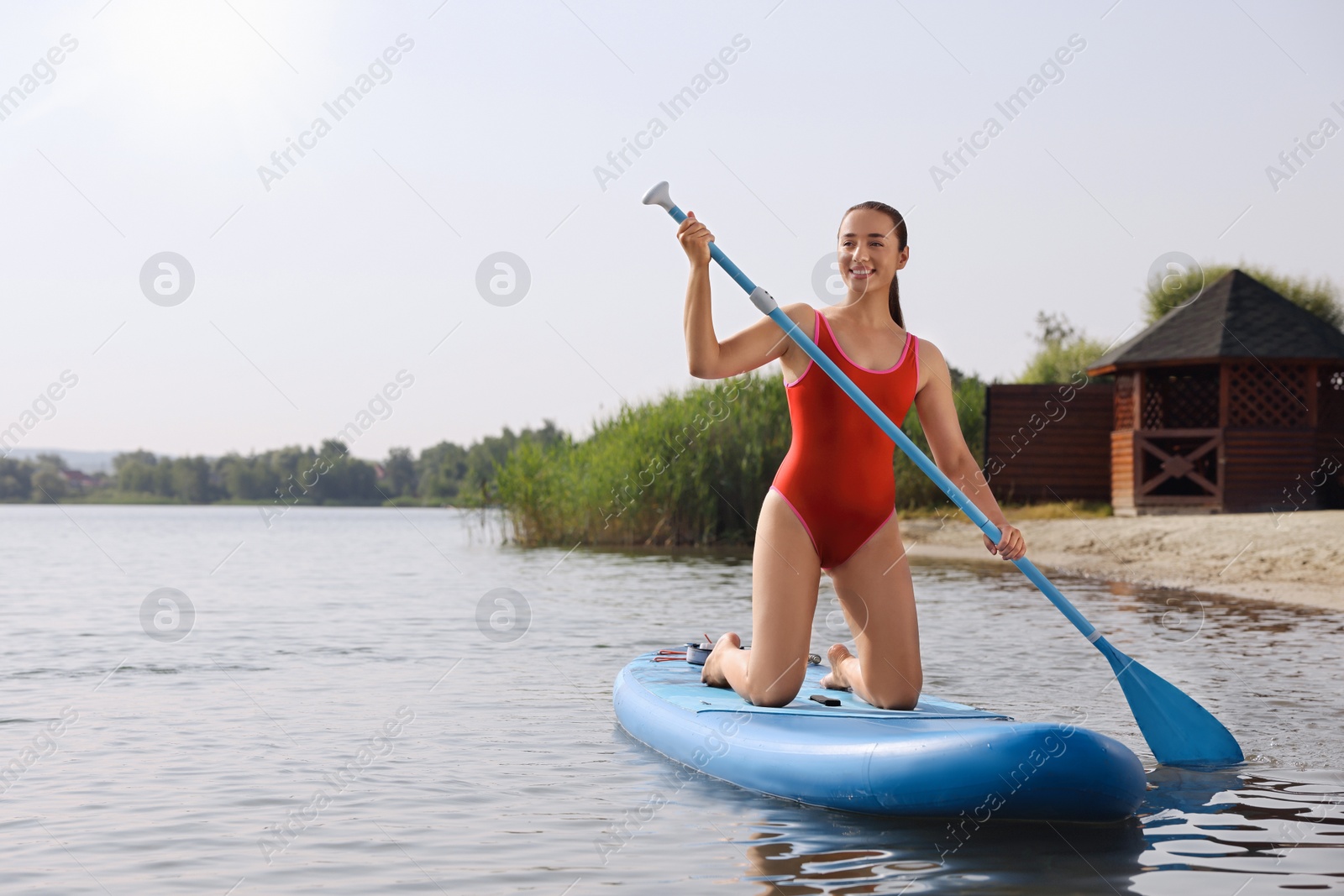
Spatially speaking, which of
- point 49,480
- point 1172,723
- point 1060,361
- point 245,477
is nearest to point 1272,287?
point 1060,361

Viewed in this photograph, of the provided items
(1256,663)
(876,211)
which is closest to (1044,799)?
(876,211)

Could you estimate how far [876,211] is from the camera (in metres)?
4.43

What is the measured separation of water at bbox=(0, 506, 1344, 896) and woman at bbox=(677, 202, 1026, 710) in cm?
61

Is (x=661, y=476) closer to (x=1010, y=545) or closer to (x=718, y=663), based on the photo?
→ (x=718, y=663)

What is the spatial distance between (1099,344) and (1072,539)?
58.3ft

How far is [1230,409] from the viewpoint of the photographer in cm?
1834

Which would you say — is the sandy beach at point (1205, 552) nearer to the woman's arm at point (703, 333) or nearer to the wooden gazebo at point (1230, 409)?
the wooden gazebo at point (1230, 409)

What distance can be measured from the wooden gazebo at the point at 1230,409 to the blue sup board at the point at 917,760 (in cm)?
1498

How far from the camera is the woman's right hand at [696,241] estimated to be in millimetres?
4078

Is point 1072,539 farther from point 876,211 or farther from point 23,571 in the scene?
point 23,571

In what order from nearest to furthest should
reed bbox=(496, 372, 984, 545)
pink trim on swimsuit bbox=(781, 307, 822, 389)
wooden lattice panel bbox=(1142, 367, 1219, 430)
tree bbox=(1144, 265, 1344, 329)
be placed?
pink trim on swimsuit bbox=(781, 307, 822, 389)
reed bbox=(496, 372, 984, 545)
wooden lattice panel bbox=(1142, 367, 1219, 430)
tree bbox=(1144, 265, 1344, 329)

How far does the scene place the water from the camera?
11.4 feet

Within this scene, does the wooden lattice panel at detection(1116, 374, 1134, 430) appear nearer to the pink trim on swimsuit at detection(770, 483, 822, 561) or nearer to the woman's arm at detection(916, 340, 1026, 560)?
the woman's arm at detection(916, 340, 1026, 560)

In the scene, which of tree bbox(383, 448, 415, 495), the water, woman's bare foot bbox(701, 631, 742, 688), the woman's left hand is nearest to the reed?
the water
